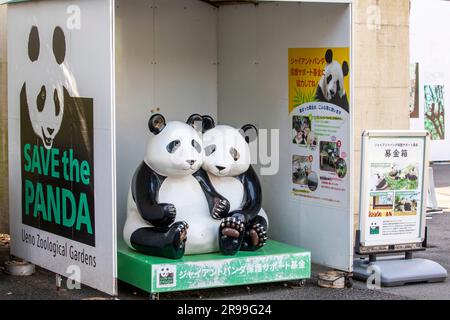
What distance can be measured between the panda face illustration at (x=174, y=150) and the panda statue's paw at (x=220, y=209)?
0.34 metres

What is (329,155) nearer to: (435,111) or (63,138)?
(63,138)

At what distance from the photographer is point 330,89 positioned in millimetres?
7988

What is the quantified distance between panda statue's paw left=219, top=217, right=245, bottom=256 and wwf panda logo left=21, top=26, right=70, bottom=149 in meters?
1.62

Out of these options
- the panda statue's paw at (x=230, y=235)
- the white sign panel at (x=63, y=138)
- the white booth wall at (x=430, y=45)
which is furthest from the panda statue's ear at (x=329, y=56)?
the white booth wall at (x=430, y=45)

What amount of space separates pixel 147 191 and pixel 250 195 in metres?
0.94

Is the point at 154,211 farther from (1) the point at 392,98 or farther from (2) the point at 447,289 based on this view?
(1) the point at 392,98

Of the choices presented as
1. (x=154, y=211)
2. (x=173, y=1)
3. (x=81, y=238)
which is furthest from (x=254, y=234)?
(x=173, y=1)

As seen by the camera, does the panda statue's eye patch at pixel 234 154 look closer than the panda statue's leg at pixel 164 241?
No

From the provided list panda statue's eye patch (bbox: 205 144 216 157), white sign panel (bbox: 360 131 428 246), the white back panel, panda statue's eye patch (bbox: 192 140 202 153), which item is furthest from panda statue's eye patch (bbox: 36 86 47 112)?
white sign panel (bbox: 360 131 428 246)

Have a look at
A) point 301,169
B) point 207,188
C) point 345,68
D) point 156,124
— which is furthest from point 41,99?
point 345,68

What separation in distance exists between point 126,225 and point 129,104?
4.87 ft

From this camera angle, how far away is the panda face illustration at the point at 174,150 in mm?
7566

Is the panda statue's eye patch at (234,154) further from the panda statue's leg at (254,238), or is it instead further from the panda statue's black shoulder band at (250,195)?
the panda statue's leg at (254,238)

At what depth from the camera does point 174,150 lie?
7.57 m
